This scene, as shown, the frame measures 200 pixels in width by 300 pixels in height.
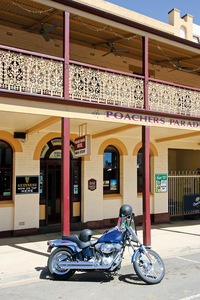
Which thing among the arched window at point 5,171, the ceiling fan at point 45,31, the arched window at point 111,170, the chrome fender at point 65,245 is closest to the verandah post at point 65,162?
the chrome fender at point 65,245

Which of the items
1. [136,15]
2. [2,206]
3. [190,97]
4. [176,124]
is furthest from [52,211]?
[136,15]

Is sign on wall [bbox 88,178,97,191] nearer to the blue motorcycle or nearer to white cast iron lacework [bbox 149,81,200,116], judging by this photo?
white cast iron lacework [bbox 149,81,200,116]

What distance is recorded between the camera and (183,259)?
780 cm

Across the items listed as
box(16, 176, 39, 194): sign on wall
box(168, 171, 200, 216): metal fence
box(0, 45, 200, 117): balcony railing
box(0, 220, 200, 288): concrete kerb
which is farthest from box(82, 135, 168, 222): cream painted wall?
box(0, 45, 200, 117): balcony railing

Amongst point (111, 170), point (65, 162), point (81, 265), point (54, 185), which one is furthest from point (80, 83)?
point (111, 170)

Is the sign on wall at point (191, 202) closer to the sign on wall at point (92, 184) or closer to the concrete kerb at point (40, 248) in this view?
the concrete kerb at point (40, 248)

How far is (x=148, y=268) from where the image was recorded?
593cm

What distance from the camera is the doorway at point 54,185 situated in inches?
428

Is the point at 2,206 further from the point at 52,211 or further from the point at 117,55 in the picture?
the point at 117,55

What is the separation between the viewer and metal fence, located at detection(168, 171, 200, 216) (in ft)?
44.8

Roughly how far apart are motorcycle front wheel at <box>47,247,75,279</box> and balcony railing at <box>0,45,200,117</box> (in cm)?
375

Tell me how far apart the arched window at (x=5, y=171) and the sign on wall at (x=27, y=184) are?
1.17ft

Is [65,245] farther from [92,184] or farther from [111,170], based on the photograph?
[111,170]

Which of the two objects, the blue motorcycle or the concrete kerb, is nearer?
the blue motorcycle
